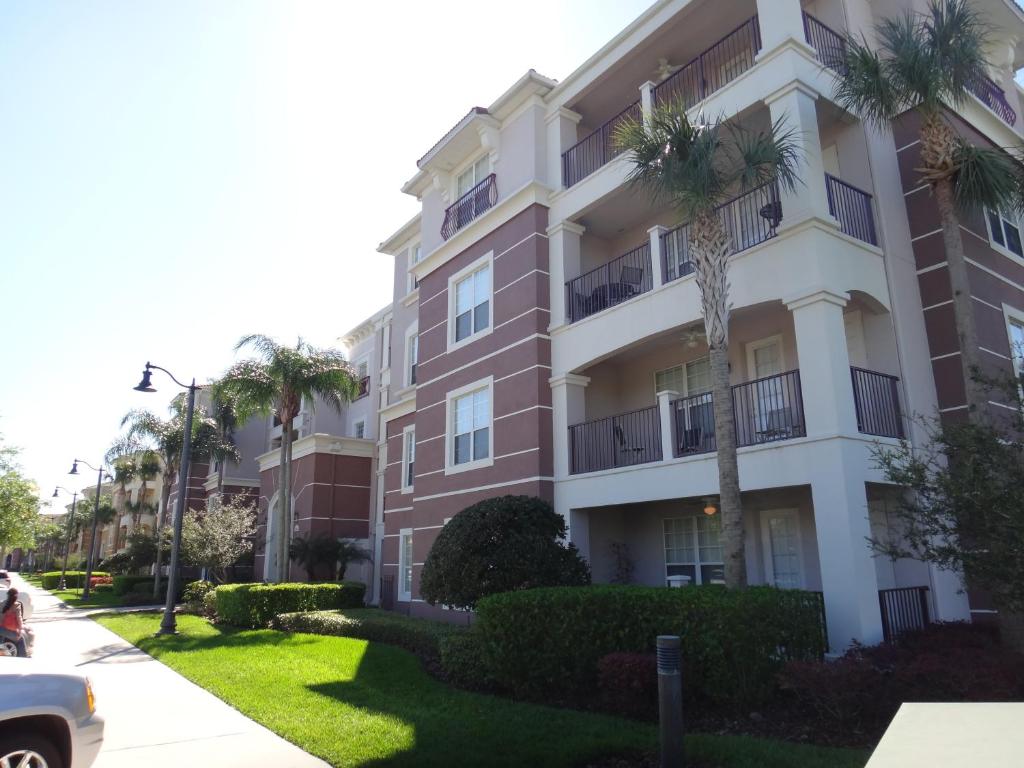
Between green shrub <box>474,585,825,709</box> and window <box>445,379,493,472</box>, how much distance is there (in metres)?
7.32

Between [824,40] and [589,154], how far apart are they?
565cm

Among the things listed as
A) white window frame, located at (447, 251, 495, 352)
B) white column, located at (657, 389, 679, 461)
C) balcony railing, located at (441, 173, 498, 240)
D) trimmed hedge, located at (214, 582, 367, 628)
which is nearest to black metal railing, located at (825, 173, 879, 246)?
white column, located at (657, 389, 679, 461)

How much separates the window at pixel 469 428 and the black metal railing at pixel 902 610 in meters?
9.11

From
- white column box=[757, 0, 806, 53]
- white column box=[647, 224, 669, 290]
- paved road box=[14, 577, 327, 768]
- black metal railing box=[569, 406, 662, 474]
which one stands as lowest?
paved road box=[14, 577, 327, 768]

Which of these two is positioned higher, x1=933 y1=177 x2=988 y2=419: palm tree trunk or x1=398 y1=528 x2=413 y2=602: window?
x1=933 y1=177 x2=988 y2=419: palm tree trunk

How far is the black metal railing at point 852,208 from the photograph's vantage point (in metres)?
13.0

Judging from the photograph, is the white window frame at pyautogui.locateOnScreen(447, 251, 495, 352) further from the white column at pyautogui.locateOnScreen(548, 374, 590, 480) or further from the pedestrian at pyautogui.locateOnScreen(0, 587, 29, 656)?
the pedestrian at pyautogui.locateOnScreen(0, 587, 29, 656)

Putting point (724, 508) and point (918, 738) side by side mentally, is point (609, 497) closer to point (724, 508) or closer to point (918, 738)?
point (724, 508)

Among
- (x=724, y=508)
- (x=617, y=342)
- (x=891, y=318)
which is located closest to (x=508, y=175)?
(x=617, y=342)

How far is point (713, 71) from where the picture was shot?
16078mm

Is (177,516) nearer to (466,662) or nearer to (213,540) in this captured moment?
(213,540)

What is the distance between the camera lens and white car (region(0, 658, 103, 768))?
5129 mm

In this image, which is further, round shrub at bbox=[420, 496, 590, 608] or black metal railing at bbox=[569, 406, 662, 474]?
black metal railing at bbox=[569, 406, 662, 474]

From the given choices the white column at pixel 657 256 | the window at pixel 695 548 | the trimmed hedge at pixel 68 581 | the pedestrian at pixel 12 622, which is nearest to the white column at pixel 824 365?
the white column at pixel 657 256
